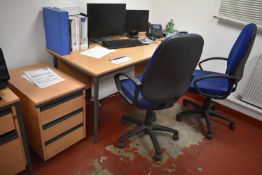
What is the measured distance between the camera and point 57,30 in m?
1.86

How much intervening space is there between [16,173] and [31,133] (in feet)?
1.04

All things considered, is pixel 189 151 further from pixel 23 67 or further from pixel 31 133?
pixel 23 67

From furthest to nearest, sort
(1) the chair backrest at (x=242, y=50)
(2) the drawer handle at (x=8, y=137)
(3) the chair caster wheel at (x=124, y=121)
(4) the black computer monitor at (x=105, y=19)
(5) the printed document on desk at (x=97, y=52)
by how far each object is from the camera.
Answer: (3) the chair caster wheel at (x=124, y=121)
(4) the black computer monitor at (x=105, y=19)
(5) the printed document on desk at (x=97, y=52)
(1) the chair backrest at (x=242, y=50)
(2) the drawer handle at (x=8, y=137)

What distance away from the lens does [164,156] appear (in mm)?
2010

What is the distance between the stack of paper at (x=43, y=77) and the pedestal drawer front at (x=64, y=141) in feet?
1.52

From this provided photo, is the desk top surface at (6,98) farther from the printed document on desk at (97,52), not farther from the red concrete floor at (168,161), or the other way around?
the printed document on desk at (97,52)

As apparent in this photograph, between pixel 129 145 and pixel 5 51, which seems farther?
pixel 129 145

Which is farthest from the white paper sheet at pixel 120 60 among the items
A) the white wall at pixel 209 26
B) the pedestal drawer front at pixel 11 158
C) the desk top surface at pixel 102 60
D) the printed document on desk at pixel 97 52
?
the white wall at pixel 209 26

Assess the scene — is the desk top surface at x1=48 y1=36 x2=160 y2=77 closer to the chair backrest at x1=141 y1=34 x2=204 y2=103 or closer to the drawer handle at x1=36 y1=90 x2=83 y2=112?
the drawer handle at x1=36 y1=90 x2=83 y2=112

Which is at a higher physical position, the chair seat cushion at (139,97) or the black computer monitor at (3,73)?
the black computer monitor at (3,73)

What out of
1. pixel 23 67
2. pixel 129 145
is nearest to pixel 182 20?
pixel 129 145

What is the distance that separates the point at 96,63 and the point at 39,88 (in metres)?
0.52

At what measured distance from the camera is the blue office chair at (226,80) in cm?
190

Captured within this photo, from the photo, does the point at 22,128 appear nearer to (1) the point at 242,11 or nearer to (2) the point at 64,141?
(2) the point at 64,141
